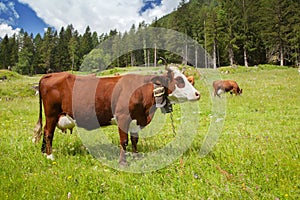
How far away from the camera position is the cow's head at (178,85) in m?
5.81

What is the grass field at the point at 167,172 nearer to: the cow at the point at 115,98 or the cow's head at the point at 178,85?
the cow at the point at 115,98

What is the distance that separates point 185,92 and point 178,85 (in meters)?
0.22

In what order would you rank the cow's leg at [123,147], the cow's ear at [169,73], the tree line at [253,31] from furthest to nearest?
the tree line at [253,31]
the cow's ear at [169,73]
the cow's leg at [123,147]

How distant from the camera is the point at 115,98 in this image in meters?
5.89

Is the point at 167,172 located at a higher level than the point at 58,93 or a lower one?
lower

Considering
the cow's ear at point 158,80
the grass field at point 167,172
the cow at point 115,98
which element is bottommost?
the grass field at point 167,172

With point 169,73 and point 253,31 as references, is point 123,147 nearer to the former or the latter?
point 169,73

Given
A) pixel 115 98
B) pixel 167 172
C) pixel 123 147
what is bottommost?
pixel 167 172

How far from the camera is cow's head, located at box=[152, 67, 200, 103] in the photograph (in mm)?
5809

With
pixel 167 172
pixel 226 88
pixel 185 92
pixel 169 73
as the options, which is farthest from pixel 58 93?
pixel 226 88

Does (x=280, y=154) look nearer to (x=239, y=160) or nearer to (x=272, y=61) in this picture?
(x=239, y=160)

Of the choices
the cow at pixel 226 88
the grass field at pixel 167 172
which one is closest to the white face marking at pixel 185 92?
the grass field at pixel 167 172

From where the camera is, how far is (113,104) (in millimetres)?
5895

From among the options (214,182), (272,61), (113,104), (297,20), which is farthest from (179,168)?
(272,61)
